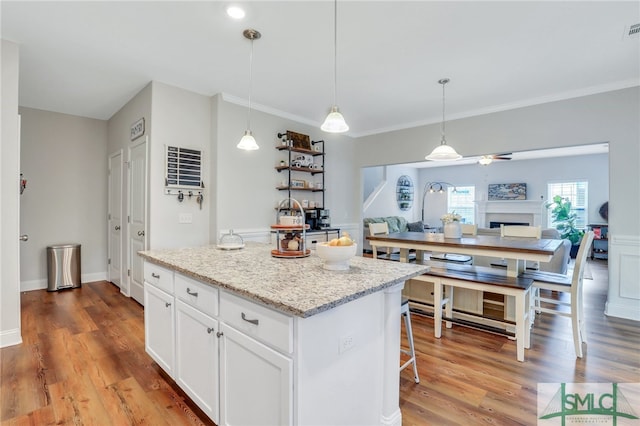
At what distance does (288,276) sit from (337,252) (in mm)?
283

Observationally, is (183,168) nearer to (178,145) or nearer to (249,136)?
(178,145)

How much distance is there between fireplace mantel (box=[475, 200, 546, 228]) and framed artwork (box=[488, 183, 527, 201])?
117 millimetres

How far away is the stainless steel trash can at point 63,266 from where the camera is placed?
439cm

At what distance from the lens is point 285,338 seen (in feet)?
3.88

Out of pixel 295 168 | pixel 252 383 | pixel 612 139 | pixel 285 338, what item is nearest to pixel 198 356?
pixel 252 383

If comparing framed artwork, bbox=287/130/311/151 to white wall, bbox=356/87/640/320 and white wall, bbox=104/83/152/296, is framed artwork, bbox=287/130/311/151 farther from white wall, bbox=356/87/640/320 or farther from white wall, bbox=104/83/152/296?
white wall, bbox=356/87/640/320

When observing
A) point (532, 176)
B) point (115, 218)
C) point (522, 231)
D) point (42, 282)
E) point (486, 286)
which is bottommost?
point (42, 282)

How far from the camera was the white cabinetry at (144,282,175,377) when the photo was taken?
1.99 m

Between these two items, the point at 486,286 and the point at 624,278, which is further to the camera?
the point at 624,278

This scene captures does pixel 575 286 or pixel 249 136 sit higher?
pixel 249 136

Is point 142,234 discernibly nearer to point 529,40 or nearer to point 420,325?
point 420,325

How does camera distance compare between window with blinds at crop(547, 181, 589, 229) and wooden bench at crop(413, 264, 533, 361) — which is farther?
window with blinds at crop(547, 181, 589, 229)

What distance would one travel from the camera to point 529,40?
264 cm

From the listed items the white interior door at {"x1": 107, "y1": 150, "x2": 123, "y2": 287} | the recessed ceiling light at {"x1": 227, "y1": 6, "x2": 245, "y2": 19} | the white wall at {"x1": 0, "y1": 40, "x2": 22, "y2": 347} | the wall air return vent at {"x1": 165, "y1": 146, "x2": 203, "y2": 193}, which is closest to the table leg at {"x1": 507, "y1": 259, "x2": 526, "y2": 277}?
the recessed ceiling light at {"x1": 227, "y1": 6, "x2": 245, "y2": 19}
